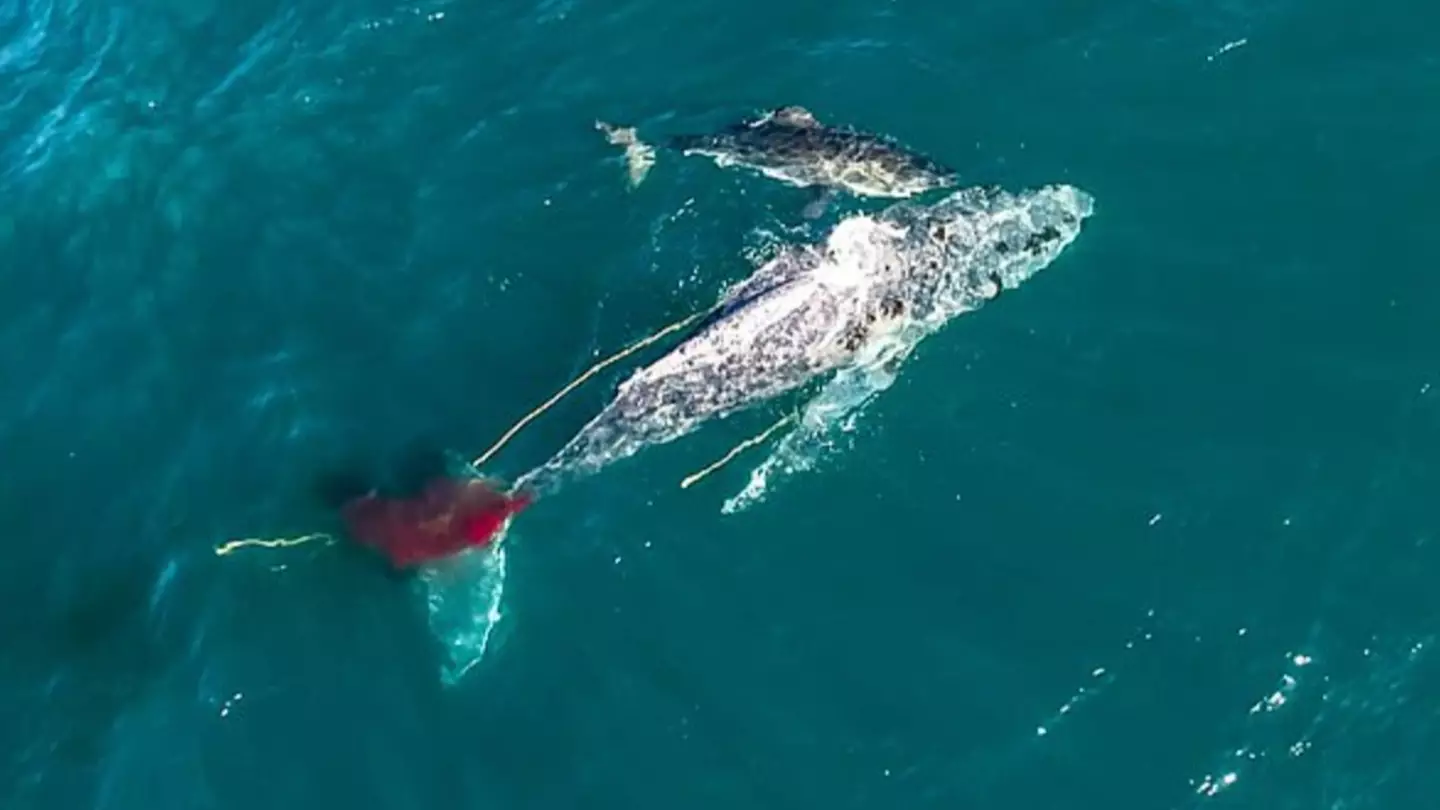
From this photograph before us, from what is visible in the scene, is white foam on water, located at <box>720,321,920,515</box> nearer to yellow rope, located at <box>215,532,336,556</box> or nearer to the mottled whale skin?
the mottled whale skin

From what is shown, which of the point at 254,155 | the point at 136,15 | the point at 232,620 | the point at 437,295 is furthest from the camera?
the point at 136,15

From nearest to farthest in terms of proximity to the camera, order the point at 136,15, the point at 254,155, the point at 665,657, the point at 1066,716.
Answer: the point at 1066,716 → the point at 665,657 → the point at 254,155 → the point at 136,15

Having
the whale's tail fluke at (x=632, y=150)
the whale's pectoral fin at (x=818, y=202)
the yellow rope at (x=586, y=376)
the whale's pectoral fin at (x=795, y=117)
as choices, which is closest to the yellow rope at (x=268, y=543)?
the yellow rope at (x=586, y=376)

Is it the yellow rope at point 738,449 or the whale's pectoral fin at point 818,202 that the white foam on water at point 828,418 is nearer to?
the yellow rope at point 738,449

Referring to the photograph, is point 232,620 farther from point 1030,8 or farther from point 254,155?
point 1030,8

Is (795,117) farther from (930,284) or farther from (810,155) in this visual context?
(930,284)

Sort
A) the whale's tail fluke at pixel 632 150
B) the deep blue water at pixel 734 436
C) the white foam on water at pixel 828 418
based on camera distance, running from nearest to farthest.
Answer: the deep blue water at pixel 734 436 < the white foam on water at pixel 828 418 < the whale's tail fluke at pixel 632 150

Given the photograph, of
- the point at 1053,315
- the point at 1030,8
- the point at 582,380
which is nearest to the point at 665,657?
the point at 582,380
